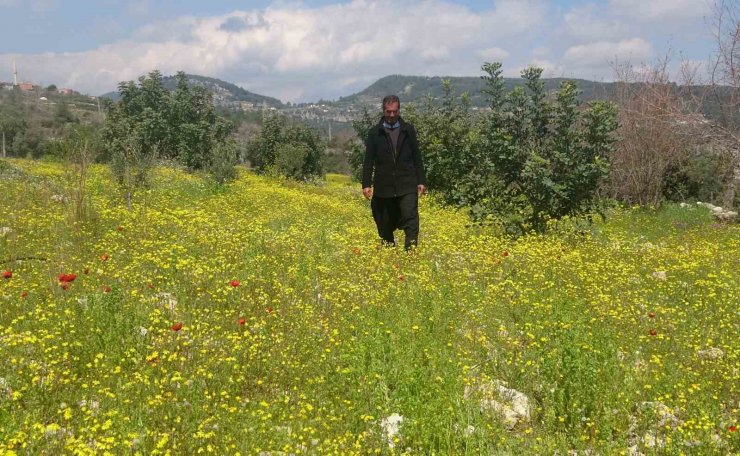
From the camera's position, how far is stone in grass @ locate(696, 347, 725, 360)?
16.3ft

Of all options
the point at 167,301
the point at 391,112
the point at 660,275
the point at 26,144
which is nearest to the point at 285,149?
the point at 391,112

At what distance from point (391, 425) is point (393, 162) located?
203 inches

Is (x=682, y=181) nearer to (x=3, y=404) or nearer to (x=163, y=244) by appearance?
(x=163, y=244)

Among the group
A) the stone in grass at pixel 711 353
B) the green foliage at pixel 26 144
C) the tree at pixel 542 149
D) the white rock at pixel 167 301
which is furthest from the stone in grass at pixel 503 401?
the green foliage at pixel 26 144

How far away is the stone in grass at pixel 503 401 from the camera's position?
13.1 feet

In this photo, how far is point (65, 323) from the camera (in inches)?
187

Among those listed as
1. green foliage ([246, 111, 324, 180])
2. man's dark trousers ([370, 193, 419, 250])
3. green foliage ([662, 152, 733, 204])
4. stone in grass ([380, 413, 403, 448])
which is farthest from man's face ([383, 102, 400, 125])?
green foliage ([246, 111, 324, 180])

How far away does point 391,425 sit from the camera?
383 cm

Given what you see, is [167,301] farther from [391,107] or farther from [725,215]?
[725,215]

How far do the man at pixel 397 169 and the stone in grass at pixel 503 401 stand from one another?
4157mm

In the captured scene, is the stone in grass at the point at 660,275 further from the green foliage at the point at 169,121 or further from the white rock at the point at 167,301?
the green foliage at the point at 169,121

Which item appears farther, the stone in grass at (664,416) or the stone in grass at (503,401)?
the stone in grass at (503,401)

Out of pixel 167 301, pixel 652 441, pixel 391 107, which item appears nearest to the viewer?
pixel 652 441

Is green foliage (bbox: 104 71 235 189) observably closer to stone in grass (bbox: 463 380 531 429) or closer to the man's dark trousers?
the man's dark trousers
